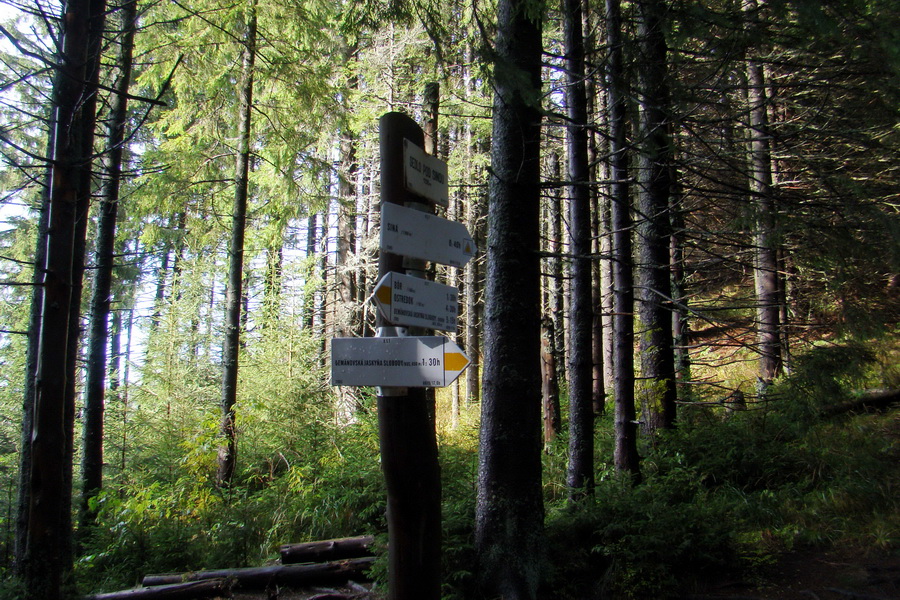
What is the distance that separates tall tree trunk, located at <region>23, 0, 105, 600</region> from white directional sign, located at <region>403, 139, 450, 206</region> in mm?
3071

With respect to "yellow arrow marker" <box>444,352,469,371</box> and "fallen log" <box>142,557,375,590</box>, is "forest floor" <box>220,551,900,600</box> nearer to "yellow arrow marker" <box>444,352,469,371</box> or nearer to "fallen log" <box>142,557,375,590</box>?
"fallen log" <box>142,557,375,590</box>

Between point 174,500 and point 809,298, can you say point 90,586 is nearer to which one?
point 174,500

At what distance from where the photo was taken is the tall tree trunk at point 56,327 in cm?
466

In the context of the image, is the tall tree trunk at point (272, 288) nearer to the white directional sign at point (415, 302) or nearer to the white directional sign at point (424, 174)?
the white directional sign at point (424, 174)

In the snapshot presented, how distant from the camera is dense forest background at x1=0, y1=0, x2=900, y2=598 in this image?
15.2 ft

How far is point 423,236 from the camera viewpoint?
3.38 m

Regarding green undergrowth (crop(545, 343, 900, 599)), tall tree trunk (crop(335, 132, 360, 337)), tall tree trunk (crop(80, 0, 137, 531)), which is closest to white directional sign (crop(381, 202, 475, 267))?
green undergrowth (crop(545, 343, 900, 599))

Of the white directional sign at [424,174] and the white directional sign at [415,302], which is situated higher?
the white directional sign at [424,174]

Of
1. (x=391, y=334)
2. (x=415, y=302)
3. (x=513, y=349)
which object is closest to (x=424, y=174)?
(x=415, y=302)

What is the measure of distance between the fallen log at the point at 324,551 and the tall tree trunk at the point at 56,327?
1.92 metres

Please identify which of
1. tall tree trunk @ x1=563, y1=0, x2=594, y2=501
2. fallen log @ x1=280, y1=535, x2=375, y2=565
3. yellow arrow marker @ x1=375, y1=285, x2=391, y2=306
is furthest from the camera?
tall tree trunk @ x1=563, y1=0, x2=594, y2=501

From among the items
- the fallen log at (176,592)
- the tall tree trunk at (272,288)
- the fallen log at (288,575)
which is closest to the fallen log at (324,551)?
the fallen log at (288,575)

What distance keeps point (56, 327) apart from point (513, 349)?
155 inches

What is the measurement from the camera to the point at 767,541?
5629mm
